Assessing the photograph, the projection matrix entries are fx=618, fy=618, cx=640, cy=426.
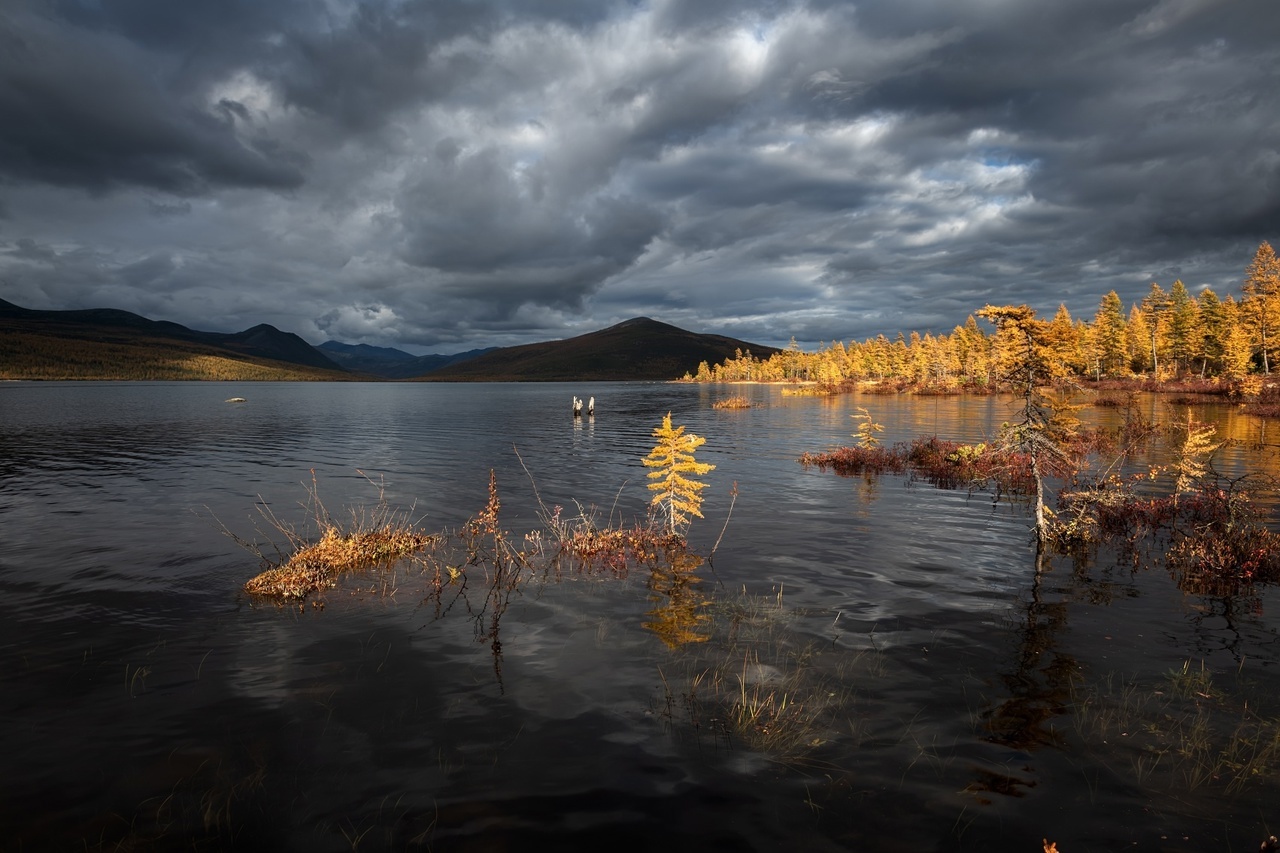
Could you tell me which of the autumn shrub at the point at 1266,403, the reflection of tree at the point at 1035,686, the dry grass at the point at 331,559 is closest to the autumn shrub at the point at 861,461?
the reflection of tree at the point at 1035,686

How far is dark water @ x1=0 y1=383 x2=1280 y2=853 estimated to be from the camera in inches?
280

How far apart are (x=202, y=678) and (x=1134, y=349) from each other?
15008 centimetres

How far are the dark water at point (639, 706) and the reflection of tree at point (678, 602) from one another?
0.25 metres

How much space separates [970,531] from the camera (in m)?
20.2

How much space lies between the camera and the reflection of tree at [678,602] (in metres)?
12.3

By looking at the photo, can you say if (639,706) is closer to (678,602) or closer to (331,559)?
(678,602)

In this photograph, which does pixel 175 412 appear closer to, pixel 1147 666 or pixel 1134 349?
pixel 1147 666

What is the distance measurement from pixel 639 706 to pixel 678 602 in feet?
14.9

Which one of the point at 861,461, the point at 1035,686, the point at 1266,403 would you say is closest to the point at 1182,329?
the point at 1266,403

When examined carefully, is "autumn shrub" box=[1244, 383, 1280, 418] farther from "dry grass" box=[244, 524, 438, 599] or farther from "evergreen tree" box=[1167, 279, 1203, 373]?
"dry grass" box=[244, 524, 438, 599]

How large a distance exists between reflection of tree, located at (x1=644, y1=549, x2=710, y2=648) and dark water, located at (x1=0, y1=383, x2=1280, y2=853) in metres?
0.25

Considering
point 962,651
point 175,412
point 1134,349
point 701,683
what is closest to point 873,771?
point 701,683

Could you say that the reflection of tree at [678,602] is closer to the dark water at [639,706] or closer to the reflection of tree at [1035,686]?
the dark water at [639,706]

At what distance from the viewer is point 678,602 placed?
14.1 m
